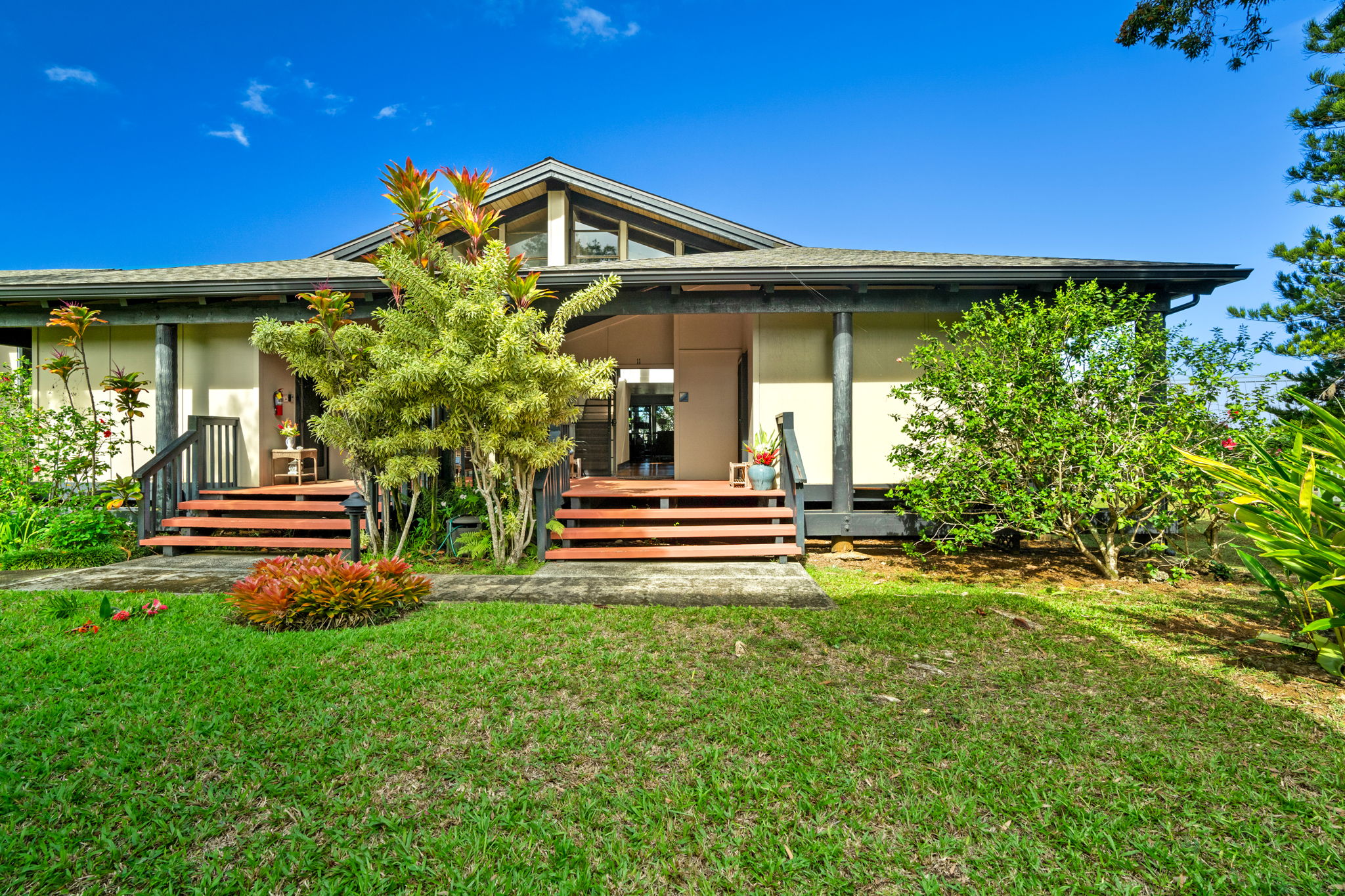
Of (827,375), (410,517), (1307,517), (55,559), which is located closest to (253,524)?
(55,559)

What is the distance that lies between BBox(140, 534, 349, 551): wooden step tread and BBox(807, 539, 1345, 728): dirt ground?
19.1ft

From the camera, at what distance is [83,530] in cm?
677

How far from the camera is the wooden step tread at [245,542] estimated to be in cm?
704

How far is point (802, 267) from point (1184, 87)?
8654 millimetres

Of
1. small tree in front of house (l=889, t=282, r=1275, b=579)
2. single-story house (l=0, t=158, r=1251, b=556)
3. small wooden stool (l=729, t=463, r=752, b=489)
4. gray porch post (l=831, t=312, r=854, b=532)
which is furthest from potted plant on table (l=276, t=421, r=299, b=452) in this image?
small tree in front of house (l=889, t=282, r=1275, b=579)

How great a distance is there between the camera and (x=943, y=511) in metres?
5.83

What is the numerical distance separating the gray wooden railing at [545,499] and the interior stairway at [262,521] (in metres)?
2.51

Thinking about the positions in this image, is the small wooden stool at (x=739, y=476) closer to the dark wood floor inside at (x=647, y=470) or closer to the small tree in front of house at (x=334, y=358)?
the dark wood floor inside at (x=647, y=470)

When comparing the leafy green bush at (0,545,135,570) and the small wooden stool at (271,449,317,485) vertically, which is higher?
the small wooden stool at (271,449,317,485)

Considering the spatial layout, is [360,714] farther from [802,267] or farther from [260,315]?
[260,315]

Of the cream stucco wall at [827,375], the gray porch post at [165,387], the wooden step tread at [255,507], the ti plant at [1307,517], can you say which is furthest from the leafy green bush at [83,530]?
the ti plant at [1307,517]

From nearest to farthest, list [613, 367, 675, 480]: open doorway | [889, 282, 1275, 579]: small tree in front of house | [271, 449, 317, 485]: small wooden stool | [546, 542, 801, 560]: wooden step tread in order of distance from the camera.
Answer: [889, 282, 1275, 579]: small tree in front of house
[546, 542, 801, 560]: wooden step tread
[271, 449, 317, 485]: small wooden stool
[613, 367, 675, 480]: open doorway

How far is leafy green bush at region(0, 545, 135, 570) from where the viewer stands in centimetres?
Answer: 642

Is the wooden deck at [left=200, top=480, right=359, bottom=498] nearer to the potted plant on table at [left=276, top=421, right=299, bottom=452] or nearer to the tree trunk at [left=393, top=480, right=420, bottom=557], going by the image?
the potted plant on table at [left=276, top=421, right=299, bottom=452]
